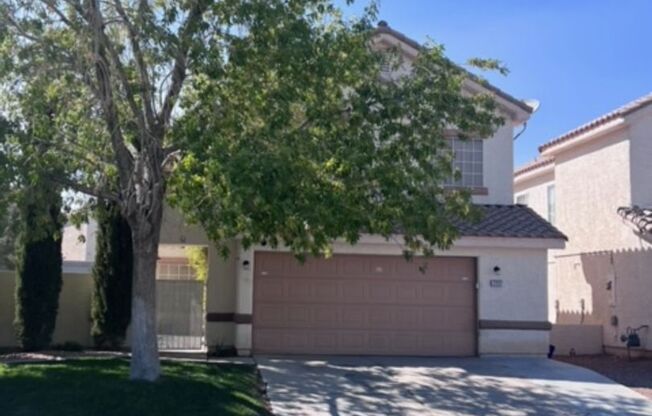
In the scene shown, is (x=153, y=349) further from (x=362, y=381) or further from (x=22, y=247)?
(x=22, y=247)

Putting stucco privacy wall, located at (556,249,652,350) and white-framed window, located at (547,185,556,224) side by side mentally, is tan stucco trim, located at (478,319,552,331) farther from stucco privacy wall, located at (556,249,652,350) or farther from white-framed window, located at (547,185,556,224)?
white-framed window, located at (547,185,556,224)

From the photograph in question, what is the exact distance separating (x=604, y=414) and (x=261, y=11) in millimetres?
8130

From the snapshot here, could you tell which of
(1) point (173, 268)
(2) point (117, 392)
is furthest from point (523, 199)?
(2) point (117, 392)

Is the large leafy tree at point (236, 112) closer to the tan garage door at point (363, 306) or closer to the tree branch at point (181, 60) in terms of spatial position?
the tree branch at point (181, 60)

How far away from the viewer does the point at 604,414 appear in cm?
1337

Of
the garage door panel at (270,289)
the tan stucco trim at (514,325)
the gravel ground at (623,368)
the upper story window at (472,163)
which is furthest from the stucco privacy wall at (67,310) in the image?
the gravel ground at (623,368)

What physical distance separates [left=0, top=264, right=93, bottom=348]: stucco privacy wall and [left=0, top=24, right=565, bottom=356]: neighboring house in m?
1.71

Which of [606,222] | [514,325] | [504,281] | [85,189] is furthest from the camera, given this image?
[606,222]

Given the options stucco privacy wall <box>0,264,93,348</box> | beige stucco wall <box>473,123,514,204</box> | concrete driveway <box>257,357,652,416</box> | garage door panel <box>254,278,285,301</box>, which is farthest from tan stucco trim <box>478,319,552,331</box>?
stucco privacy wall <box>0,264,93,348</box>

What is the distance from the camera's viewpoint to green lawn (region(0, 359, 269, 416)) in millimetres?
11953

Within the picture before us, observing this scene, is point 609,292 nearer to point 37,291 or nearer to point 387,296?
point 387,296

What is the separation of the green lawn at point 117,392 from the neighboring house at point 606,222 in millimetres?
10413

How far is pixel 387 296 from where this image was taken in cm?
1936

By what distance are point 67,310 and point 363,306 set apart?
670cm
